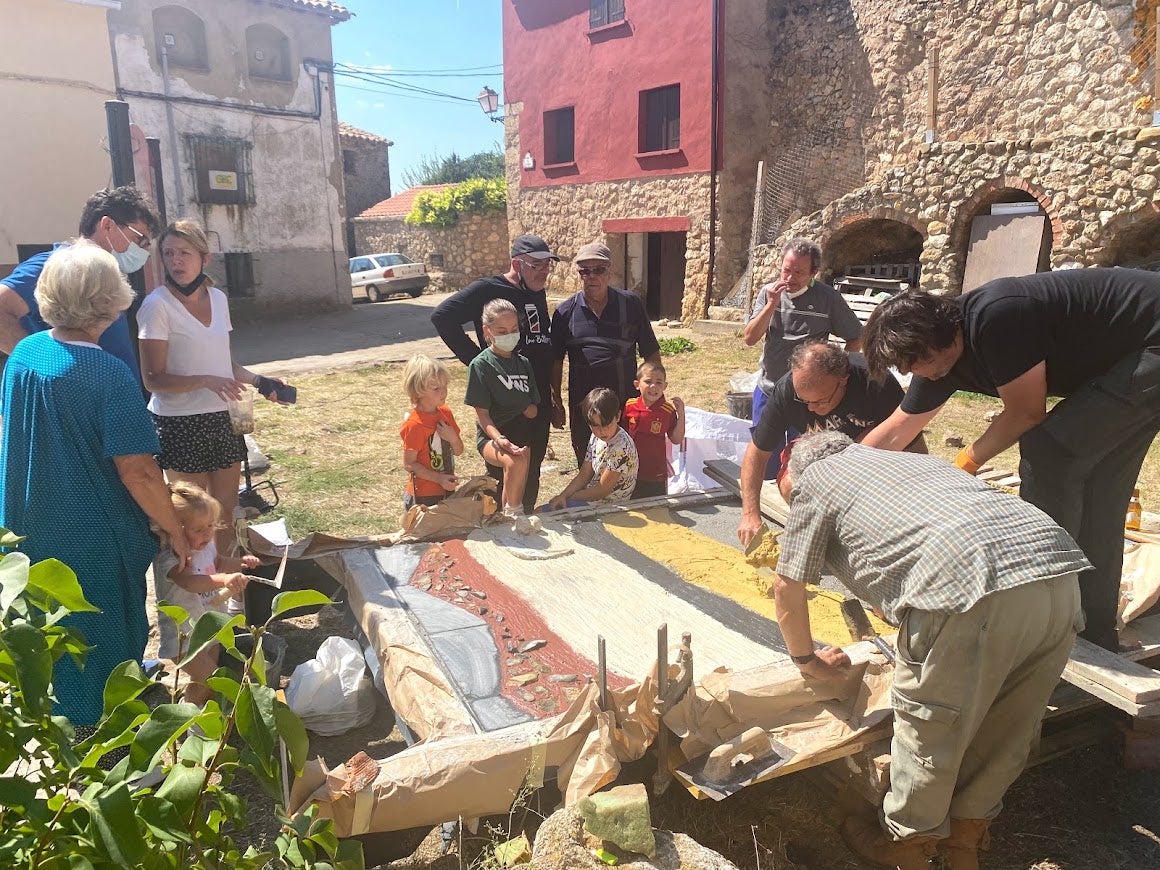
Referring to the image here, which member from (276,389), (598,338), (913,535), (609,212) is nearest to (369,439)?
(598,338)

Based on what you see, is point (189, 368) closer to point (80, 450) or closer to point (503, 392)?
point (80, 450)

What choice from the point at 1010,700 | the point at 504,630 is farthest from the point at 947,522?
the point at 504,630

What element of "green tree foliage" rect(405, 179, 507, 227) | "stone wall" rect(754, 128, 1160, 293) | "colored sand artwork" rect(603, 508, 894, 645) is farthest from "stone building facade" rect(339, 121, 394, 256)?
"colored sand artwork" rect(603, 508, 894, 645)

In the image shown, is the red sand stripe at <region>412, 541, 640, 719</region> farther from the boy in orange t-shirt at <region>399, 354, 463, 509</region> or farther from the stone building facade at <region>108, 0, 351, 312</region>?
the stone building facade at <region>108, 0, 351, 312</region>

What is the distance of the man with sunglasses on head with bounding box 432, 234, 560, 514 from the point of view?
4086 millimetres

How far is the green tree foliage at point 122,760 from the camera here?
840 millimetres

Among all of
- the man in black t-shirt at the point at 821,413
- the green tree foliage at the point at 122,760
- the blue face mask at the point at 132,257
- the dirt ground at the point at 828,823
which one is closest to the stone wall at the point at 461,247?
the blue face mask at the point at 132,257

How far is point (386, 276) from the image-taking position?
1898 cm

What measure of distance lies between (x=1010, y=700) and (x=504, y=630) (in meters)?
1.57

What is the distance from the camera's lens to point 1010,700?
1.97 m

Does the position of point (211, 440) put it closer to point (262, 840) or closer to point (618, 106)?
point (262, 840)

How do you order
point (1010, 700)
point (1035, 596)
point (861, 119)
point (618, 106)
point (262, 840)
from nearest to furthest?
point (1035, 596), point (1010, 700), point (262, 840), point (861, 119), point (618, 106)

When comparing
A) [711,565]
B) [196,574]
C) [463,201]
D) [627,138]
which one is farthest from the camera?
[463,201]

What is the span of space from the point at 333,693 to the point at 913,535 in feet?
6.56
